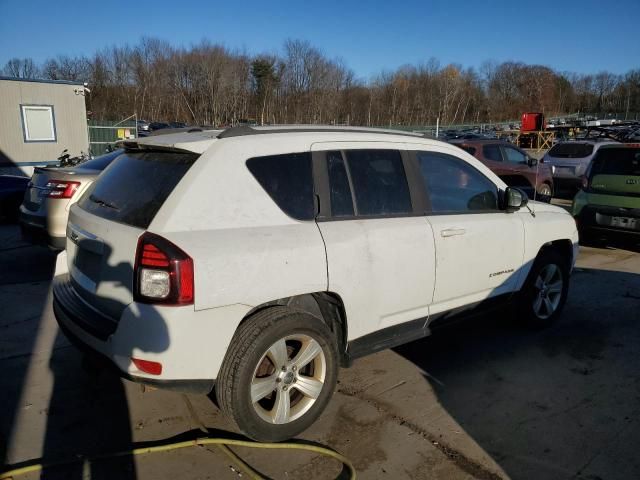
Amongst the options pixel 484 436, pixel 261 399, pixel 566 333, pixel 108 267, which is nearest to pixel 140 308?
pixel 108 267

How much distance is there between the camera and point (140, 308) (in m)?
2.51

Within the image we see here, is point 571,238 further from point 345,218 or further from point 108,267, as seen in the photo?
point 108,267

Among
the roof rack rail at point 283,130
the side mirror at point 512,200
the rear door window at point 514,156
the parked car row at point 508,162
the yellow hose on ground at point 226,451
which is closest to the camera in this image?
the yellow hose on ground at point 226,451

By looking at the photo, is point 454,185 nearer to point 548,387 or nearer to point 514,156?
point 548,387

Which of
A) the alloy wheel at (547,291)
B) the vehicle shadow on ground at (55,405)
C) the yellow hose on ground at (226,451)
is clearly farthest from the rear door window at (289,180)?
the alloy wheel at (547,291)

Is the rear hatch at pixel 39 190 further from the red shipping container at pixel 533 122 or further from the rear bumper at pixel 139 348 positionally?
the red shipping container at pixel 533 122

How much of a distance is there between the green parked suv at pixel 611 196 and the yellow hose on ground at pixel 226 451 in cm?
662

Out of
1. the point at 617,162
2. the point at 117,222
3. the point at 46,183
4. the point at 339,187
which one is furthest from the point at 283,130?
the point at 617,162

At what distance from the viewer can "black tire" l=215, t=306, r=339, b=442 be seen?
8.81 ft

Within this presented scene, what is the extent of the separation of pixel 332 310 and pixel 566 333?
283 centimetres

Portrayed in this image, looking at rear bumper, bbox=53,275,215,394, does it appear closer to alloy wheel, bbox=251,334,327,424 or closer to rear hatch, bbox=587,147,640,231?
alloy wheel, bbox=251,334,327,424

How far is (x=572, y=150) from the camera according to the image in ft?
47.4

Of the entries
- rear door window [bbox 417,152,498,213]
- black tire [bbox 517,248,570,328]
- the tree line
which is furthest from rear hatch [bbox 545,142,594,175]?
the tree line

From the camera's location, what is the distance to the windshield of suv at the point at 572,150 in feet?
46.4
